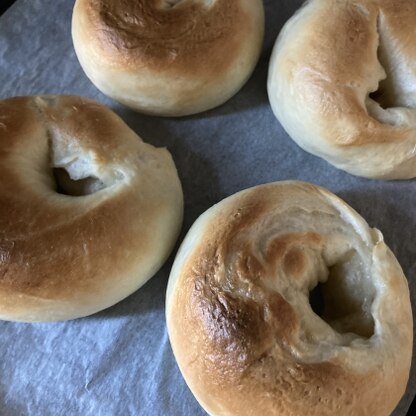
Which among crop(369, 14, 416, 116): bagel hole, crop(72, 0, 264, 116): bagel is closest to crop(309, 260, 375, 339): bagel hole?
crop(369, 14, 416, 116): bagel hole

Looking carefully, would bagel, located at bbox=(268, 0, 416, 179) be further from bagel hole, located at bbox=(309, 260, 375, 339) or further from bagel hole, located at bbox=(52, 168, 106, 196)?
bagel hole, located at bbox=(52, 168, 106, 196)

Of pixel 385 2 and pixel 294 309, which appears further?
pixel 385 2

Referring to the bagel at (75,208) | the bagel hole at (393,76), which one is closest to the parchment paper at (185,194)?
the bagel at (75,208)

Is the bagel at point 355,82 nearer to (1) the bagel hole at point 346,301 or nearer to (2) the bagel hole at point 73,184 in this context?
(1) the bagel hole at point 346,301

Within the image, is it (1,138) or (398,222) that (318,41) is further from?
(1,138)

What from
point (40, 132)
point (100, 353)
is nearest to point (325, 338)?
point (100, 353)

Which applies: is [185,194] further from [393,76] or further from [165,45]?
[393,76]
